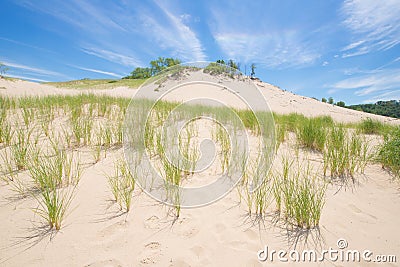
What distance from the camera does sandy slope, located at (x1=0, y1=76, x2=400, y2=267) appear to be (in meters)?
1.44

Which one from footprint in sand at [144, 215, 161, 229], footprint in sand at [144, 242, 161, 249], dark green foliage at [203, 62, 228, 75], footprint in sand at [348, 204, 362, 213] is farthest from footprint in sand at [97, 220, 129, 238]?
dark green foliage at [203, 62, 228, 75]

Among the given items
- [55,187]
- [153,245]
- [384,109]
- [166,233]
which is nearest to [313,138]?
[166,233]

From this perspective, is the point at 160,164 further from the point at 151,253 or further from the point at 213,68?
the point at 213,68

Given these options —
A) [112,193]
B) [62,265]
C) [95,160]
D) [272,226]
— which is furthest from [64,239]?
[272,226]

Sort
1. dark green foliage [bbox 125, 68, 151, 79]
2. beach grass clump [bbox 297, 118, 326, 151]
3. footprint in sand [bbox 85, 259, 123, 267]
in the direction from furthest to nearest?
dark green foliage [bbox 125, 68, 151, 79] < beach grass clump [bbox 297, 118, 326, 151] < footprint in sand [bbox 85, 259, 123, 267]

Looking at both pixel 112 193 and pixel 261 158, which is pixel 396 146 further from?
pixel 112 193

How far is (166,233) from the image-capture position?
170cm

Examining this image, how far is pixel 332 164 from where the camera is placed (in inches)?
119

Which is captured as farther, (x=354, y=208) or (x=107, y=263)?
(x=354, y=208)

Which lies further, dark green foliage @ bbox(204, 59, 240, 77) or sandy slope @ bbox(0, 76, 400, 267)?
dark green foliage @ bbox(204, 59, 240, 77)

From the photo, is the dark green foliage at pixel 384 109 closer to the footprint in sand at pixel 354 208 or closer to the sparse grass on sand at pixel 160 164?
the sparse grass on sand at pixel 160 164

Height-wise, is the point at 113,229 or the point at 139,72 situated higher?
the point at 139,72

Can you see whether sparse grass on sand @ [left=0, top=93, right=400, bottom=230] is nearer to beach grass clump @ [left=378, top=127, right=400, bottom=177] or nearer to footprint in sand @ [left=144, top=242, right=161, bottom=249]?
beach grass clump @ [left=378, top=127, right=400, bottom=177]

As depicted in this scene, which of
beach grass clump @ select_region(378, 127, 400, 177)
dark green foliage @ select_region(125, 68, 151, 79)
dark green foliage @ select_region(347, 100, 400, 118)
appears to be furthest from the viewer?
dark green foliage @ select_region(125, 68, 151, 79)
